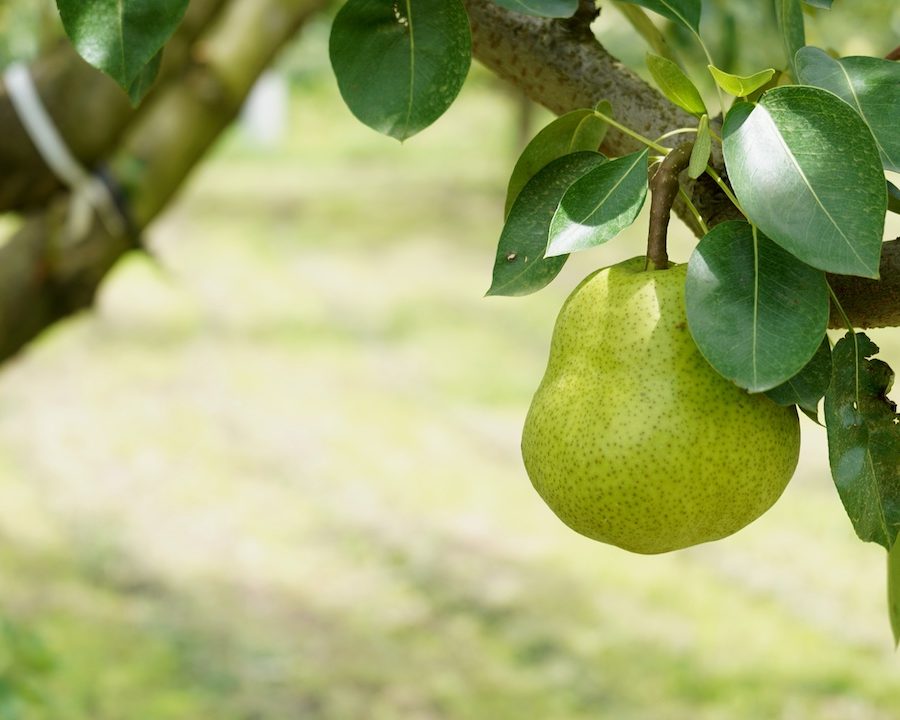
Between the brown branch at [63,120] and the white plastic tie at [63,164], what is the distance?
12 mm

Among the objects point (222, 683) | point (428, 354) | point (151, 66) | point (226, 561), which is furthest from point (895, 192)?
point (428, 354)

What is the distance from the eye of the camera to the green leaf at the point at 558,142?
611 mm

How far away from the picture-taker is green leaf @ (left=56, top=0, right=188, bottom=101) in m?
0.49

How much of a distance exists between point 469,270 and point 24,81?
4.59 meters

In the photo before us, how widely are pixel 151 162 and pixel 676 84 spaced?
4.53 ft

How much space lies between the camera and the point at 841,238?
1.49 feet

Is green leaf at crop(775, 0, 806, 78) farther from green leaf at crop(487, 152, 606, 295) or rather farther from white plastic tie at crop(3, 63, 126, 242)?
white plastic tie at crop(3, 63, 126, 242)

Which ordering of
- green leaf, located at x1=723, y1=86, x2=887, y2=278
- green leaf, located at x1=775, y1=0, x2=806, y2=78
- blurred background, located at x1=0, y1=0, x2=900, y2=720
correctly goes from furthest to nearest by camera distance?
blurred background, located at x1=0, y1=0, x2=900, y2=720
green leaf, located at x1=775, y1=0, x2=806, y2=78
green leaf, located at x1=723, y1=86, x2=887, y2=278

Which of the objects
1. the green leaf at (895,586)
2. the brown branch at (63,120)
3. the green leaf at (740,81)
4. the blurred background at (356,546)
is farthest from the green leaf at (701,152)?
the brown branch at (63,120)

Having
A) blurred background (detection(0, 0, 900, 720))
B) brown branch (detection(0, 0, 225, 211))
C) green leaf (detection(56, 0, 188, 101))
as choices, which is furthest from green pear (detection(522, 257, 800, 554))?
brown branch (detection(0, 0, 225, 211))

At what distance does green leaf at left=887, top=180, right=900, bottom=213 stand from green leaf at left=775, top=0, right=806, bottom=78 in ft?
0.24

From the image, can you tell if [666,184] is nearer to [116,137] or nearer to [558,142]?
[558,142]

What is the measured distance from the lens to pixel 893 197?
0.55 m

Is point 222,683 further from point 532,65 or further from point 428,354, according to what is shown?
point 428,354
